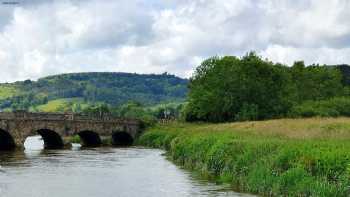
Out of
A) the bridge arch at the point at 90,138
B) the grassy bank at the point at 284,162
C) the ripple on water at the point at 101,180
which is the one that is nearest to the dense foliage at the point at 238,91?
the bridge arch at the point at 90,138

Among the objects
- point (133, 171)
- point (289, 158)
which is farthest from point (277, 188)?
point (133, 171)

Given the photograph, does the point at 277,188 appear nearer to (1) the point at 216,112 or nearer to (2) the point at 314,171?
(2) the point at 314,171

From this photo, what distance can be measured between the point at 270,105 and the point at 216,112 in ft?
29.9

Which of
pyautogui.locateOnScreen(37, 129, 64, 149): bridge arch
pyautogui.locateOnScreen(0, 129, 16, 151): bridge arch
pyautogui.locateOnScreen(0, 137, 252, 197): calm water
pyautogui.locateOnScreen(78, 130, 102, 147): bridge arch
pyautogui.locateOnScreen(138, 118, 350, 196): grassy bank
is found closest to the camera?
pyautogui.locateOnScreen(138, 118, 350, 196): grassy bank

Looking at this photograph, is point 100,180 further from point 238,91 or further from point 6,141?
point 238,91

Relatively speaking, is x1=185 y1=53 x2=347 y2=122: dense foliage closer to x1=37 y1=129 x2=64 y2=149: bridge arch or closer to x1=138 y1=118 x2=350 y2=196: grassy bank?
x1=37 y1=129 x2=64 y2=149: bridge arch

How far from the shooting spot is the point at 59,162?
56438 millimetres

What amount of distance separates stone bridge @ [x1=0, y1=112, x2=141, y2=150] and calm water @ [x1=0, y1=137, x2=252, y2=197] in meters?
22.4

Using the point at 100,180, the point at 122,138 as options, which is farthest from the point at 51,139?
the point at 100,180

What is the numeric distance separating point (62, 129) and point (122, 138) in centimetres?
1927

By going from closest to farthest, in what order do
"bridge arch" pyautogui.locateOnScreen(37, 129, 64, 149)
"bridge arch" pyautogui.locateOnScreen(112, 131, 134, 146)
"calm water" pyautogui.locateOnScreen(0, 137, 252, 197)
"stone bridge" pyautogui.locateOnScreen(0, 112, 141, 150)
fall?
"calm water" pyautogui.locateOnScreen(0, 137, 252, 197), "stone bridge" pyautogui.locateOnScreen(0, 112, 141, 150), "bridge arch" pyautogui.locateOnScreen(37, 129, 64, 149), "bridge arch" pyautogui.locateOnScreen(112, 131, 134, 146)

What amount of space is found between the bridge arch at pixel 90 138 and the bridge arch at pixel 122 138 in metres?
3.34

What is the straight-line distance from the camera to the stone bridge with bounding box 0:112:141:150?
7862cm

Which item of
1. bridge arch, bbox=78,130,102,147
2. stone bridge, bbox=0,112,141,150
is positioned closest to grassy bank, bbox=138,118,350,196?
stone bridge, bbox=0,112,141,150
